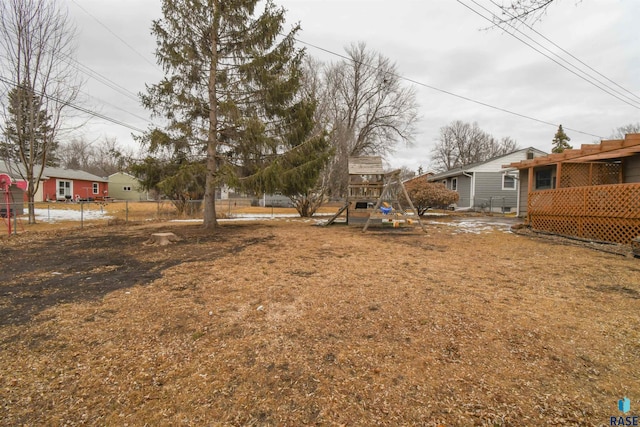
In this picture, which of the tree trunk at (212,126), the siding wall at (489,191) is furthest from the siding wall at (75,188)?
the siding wall at (489,191)

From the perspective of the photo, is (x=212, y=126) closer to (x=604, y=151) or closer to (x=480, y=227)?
(x=480, y=227)

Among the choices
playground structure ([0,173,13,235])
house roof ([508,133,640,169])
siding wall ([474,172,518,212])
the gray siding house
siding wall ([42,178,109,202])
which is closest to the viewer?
house roof ([508,133,640,169])

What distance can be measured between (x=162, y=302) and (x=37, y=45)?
13574 mm

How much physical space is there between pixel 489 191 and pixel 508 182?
4.81 feet

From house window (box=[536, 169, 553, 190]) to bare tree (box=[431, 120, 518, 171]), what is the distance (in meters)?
30.8

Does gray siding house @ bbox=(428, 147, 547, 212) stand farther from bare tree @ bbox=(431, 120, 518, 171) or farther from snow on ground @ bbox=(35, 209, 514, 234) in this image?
bare tree @ bbox=(431, 120, 518, 171)

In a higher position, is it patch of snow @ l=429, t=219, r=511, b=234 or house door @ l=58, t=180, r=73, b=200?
house door @ l=58, t=180, r=73, b=200

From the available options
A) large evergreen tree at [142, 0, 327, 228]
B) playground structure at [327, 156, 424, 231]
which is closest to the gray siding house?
playground structure at [327, 156, 424, 231]

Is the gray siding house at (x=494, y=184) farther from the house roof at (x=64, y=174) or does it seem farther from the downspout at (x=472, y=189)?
the house roof at (x=64, y=174)

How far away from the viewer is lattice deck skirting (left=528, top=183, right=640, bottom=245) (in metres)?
6.52

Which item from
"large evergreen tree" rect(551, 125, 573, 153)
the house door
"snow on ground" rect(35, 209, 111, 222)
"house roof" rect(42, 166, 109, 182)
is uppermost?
"large evergreen tree" rect(551, 125, 573, 153)

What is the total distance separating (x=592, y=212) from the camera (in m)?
7.34

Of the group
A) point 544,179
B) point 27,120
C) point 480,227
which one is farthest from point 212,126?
point 544,179

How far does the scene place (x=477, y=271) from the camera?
464 centimetres
